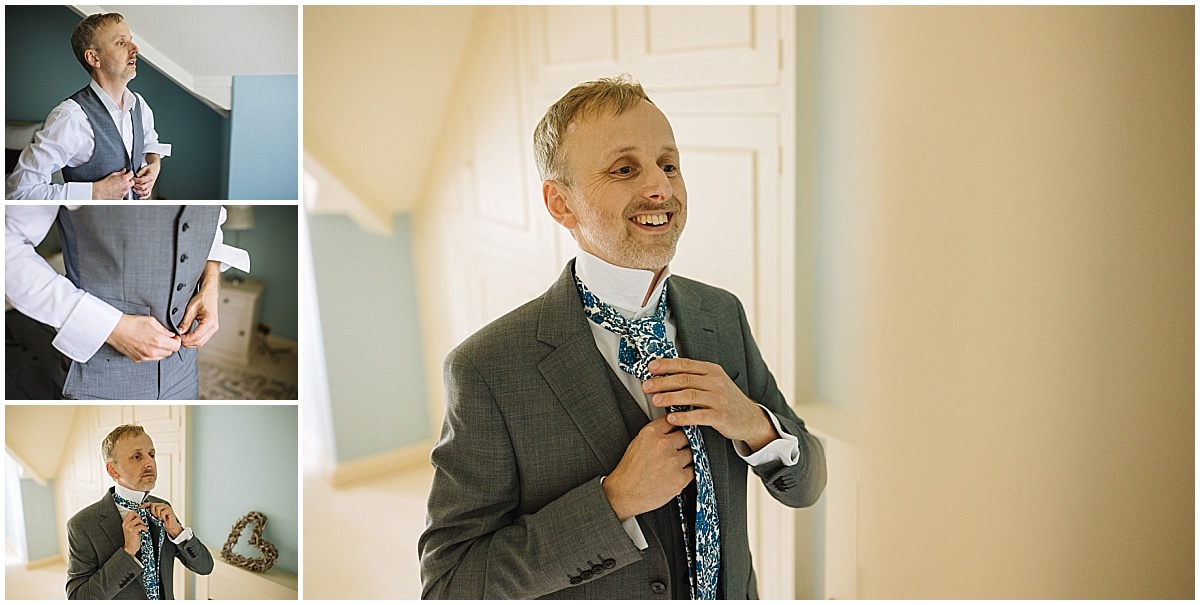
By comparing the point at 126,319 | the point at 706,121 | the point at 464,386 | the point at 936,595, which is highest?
the point at 706,121

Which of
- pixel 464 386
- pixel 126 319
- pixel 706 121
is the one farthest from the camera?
pixel 706 121

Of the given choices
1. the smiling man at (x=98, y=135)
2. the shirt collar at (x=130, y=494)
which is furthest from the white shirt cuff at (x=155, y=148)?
the shirt collar at (x=130, y=494)

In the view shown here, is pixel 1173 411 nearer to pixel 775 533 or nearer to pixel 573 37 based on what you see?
pixel 775 533

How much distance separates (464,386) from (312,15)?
2.68 feet

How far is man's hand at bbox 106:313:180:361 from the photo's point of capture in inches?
64.5

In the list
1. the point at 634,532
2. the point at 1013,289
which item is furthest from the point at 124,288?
the point at 1013,289

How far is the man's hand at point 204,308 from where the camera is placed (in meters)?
1.66

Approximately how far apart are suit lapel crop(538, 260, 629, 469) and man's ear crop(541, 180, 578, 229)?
0.18 meters

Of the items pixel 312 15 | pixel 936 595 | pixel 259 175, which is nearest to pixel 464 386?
pixel 259 175

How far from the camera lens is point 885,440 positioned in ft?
5.86

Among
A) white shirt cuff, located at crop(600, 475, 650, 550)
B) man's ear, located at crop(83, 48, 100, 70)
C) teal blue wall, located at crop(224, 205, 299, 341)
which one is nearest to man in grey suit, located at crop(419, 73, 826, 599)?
white shirt cuff, located at crop(600, 475, 650, 550)

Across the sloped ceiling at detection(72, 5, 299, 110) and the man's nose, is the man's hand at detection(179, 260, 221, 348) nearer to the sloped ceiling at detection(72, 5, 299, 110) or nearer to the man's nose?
the sloped ceiling at detection(72, 5, 299, 110)

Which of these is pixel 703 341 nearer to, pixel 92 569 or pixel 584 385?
pixel 584 385

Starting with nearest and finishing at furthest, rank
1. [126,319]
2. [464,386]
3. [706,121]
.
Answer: [464,386] < [126,319] < [706,121]
